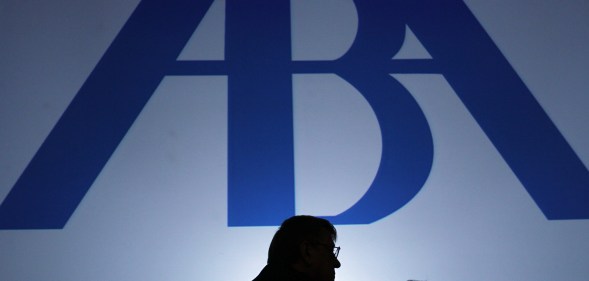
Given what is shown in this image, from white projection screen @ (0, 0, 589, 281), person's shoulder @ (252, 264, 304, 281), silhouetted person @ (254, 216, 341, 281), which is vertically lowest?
person's shoulder @ (252, 264, 304, 281)

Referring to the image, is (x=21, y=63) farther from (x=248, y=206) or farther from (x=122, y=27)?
(x=248, y=206)

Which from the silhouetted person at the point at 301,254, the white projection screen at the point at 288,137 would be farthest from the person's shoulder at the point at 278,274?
the white projection screen at the point at 288,137

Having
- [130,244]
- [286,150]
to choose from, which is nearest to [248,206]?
[286,150]

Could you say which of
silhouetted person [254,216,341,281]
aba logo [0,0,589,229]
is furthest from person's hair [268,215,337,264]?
aba logo [0,0,589,229]

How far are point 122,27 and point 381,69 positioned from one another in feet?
3.90

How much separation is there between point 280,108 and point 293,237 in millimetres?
1133

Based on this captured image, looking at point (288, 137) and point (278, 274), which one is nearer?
point (278, 274)

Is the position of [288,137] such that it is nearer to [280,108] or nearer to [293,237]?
[280,108]

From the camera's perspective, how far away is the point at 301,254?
1.99 meters

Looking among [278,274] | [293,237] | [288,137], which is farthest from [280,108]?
[278,274]

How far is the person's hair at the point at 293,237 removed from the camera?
1.98 metres

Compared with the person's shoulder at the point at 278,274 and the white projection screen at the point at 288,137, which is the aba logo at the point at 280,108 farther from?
the person's shoulder at the point at 278,274

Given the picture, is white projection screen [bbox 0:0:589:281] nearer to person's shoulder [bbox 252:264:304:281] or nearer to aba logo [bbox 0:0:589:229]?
aba logo [bbox 0:0:589:229]

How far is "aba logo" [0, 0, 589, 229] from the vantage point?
2.96 meters
